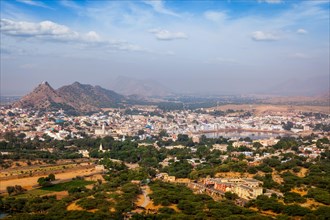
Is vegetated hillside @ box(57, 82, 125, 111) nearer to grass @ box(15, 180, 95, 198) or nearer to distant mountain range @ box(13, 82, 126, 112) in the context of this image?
distant mountain range @ box(13, 82, 126, 112)

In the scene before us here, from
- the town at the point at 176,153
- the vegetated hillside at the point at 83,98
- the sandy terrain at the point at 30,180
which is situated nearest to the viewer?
the town at the point at 176,153

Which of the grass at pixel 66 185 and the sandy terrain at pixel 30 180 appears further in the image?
the sandy terrain at pixel 30 180

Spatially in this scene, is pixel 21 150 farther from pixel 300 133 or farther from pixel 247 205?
pixel 300 133

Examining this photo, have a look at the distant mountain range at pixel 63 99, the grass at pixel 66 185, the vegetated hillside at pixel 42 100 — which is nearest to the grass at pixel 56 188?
the grass at pixel 66 185

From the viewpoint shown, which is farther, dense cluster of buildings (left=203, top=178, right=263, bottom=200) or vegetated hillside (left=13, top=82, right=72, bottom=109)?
vegetated hillside (left=13, top=82, right=72, bottom=109)

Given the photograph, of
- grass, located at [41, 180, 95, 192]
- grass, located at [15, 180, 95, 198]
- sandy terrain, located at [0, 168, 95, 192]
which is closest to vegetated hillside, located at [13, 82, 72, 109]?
sandy terrain, located at [0, 168, 95, 192]

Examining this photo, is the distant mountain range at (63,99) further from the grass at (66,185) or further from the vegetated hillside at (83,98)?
the grass at (66,185)

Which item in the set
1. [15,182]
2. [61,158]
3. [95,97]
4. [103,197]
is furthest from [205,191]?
[95,97]

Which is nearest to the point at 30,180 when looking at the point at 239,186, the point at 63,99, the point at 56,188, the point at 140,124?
the point at 56,188
